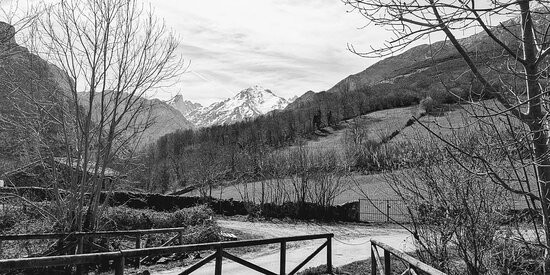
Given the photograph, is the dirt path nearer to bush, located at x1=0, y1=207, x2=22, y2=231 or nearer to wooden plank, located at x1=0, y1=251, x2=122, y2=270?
wooden plank, located at x1=0, y1=251, x2=122, y2=270

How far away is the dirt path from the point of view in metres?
11.5

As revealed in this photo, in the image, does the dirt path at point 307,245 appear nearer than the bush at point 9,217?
Yes

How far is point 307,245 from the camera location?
16.6 metres

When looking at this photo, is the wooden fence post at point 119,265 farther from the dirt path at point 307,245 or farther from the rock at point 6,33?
the dirt path at point 307,245

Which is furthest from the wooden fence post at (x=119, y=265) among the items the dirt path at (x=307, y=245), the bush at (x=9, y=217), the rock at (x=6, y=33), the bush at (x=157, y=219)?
the bush at (x=9, y=217)

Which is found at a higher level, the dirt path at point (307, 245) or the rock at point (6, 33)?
the rock at point (6, 33)

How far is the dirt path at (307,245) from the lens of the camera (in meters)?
11.5

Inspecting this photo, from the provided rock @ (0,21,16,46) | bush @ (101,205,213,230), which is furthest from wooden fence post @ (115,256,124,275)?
bush @ (101,205,213,230)

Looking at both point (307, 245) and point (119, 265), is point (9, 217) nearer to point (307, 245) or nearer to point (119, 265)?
point (307, 245)

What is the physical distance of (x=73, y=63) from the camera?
453 inches

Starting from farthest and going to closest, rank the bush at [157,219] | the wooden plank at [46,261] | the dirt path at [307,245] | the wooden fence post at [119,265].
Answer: the bush at [157,219] < the dirt path at [307,245] < the wooden fence post at [119,265] < the wooden plank at [46,261]

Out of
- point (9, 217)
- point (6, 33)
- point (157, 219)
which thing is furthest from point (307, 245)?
point (6, 33)

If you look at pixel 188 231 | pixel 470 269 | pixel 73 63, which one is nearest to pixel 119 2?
pixel 73 63

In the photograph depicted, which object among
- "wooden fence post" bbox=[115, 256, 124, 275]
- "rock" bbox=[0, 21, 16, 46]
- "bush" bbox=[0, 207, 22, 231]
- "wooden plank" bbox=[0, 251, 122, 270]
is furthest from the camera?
"bush" bbox=[0, 207, 22, 231]
